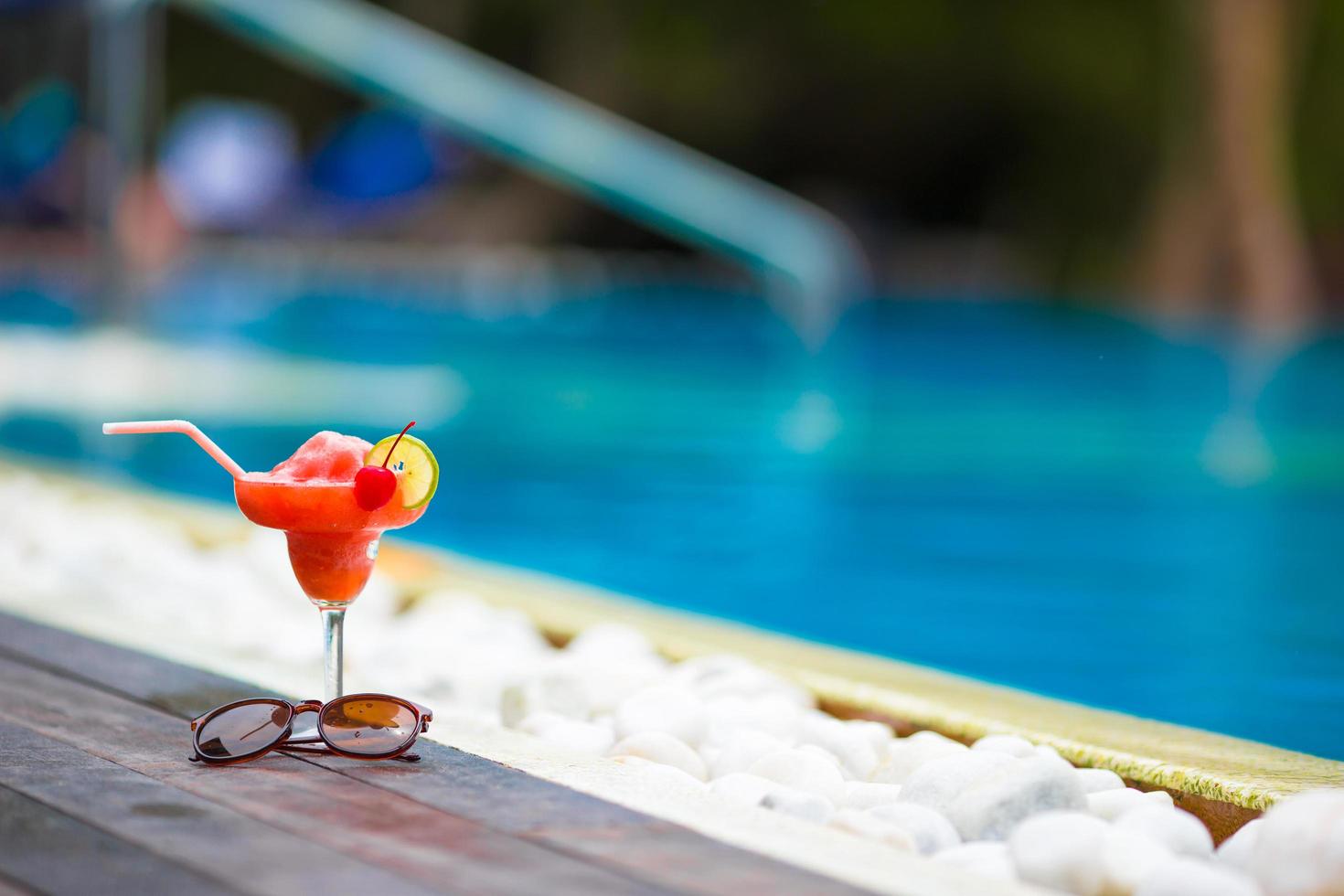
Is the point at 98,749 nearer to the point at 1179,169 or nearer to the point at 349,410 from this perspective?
the point at 349,410

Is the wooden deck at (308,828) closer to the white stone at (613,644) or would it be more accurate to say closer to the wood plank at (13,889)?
Answer: the wood plank at (13,889)

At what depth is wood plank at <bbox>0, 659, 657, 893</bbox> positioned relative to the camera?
5.24ft

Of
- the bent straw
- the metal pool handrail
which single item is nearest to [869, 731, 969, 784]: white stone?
the bent straw

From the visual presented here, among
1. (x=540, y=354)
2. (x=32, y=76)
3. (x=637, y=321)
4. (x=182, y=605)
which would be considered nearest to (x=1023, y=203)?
(x=637, y=321)

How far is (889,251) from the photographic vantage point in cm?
2361

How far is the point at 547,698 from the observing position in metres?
2.77

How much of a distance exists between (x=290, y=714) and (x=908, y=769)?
778mm

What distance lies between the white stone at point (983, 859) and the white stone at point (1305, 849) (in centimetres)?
23

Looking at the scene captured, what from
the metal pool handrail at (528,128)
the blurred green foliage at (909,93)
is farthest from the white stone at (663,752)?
the blurred green foliage at (909,93)

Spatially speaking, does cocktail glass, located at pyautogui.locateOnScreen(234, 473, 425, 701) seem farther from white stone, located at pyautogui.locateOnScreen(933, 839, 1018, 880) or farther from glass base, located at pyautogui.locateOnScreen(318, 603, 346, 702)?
white stone, located at pyautogui.locateOnScreen(933, 839, 1018, 880)

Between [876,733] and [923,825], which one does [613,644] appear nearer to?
[876,733]

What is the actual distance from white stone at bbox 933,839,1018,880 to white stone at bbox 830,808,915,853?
0.03 metres

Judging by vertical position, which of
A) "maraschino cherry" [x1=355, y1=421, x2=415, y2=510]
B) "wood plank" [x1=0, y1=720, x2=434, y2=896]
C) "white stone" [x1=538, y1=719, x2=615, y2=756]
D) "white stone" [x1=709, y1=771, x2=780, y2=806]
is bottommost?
"wood plank" [x1=0, y1=720, x2=434, y2=896]

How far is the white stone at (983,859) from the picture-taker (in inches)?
73.0
